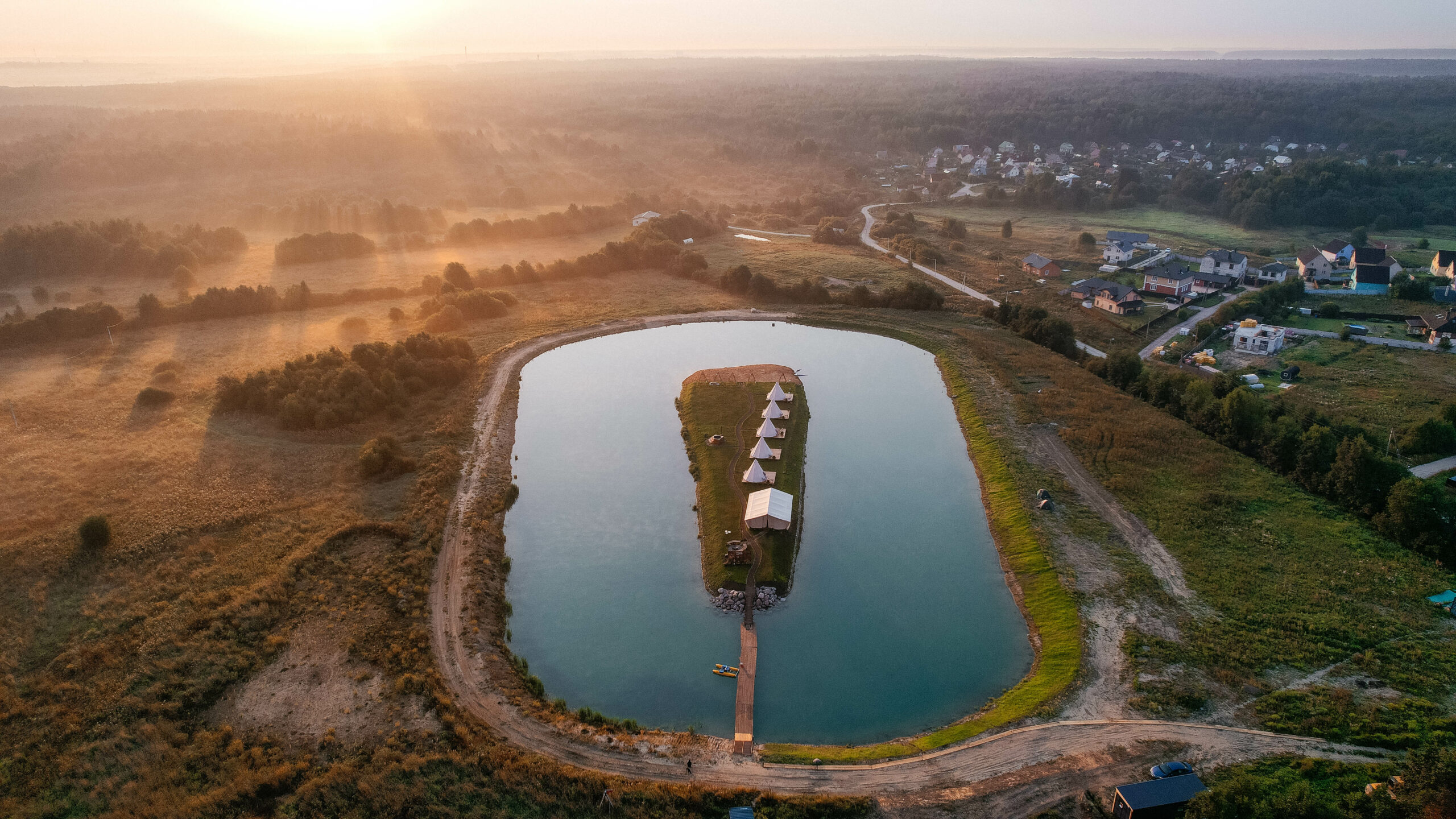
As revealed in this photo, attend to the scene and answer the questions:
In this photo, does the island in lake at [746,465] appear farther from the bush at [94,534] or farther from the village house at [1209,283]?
the village house at [1209,283]

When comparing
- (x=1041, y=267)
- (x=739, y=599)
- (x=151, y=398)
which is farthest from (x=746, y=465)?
(x=1041, y=267)

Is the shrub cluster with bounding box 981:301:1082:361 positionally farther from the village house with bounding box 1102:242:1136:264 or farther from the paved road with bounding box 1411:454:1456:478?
the village house with bounding box 1102:242:1136:264

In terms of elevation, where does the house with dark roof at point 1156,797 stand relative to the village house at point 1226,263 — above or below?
below

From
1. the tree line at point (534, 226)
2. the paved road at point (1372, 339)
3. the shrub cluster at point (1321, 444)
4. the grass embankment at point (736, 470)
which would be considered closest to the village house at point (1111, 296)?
the paved road at point (1372, 339)

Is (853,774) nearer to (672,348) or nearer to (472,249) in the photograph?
(672,348)

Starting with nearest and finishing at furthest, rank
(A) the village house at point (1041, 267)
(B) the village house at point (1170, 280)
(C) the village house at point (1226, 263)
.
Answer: (B) the village house at point (1170, 280) → (C) the village house at point (1226, 263) → (A) the village house at point (1041, 267)

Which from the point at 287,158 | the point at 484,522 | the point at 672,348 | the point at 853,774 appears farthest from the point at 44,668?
the point at 287,158

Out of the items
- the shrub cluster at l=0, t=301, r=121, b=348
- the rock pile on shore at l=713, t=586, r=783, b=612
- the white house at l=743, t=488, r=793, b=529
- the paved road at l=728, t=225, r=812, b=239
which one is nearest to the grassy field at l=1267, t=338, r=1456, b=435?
the white house at l=743, t=488, r=793, b=529

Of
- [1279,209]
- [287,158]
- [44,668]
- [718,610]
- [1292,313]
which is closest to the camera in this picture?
[44,668]
